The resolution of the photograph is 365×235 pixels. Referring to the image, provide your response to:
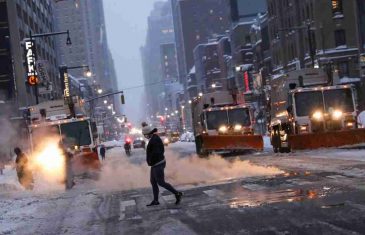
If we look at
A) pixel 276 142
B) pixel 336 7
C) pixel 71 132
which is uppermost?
pixel 336 7

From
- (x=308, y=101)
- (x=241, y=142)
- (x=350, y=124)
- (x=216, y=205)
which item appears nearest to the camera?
(x=216, y=205)

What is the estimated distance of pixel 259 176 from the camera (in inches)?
695

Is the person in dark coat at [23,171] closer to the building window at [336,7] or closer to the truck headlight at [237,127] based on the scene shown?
the truck headlight at [237,127]

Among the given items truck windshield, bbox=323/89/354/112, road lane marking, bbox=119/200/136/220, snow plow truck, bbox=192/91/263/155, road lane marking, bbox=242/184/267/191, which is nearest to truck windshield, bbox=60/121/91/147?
snow plow truck, bbox=192/91/263/155

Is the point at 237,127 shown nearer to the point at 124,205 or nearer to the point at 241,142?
the point at 241,142

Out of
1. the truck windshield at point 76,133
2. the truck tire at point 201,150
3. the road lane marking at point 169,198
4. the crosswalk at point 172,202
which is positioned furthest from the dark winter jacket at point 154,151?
the truck tire at point 201,150

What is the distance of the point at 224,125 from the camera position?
3306 centimetres

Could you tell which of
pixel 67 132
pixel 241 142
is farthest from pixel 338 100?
pixel 67 132

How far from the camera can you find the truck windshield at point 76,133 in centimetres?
2738

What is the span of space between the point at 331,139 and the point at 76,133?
1087 cm

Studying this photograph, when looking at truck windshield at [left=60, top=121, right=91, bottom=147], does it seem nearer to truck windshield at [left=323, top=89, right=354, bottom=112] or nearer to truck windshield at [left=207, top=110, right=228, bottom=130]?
truck windshield at [left=207, top=110, right=228, bottom=130]

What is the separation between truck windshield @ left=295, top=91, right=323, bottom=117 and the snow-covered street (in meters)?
6.92

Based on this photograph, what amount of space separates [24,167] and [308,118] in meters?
12.3

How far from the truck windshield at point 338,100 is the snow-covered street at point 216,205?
689 cm
